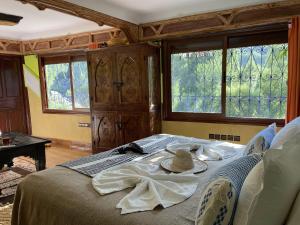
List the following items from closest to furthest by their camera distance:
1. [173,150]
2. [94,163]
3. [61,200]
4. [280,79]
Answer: [61,200], [94,163], [173,150], [280,79]

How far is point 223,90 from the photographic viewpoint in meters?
3.45

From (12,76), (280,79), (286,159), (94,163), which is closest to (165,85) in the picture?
(280,79)

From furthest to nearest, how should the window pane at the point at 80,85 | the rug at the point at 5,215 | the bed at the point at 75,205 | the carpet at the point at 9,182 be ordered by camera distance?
1. the window pane at the point at 80,85
2. the carpet at the point at 9,182
3. the rug at the point at 5,215
4. the bed at the point at 75,205

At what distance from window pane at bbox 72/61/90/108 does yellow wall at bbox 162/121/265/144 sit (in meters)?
1.91

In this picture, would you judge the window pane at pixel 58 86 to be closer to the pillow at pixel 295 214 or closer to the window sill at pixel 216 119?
the window sill at pixel 216 119

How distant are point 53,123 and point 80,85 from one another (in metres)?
1.20

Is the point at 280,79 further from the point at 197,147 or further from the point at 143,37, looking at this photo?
the point at 143,37

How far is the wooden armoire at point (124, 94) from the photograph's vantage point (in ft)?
11.8

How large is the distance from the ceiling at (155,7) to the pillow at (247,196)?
278cm

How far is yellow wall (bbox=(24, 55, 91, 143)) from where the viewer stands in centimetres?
496

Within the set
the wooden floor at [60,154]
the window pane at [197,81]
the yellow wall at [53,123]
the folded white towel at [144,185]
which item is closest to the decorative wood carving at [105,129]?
the wooden floor at [60,154]

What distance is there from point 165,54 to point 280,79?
5.69 feet

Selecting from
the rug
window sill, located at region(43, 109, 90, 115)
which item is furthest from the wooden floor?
the rug

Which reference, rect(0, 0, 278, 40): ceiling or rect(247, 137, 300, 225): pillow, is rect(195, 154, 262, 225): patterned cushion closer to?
rect(247, 137, 300, 225): pillow
